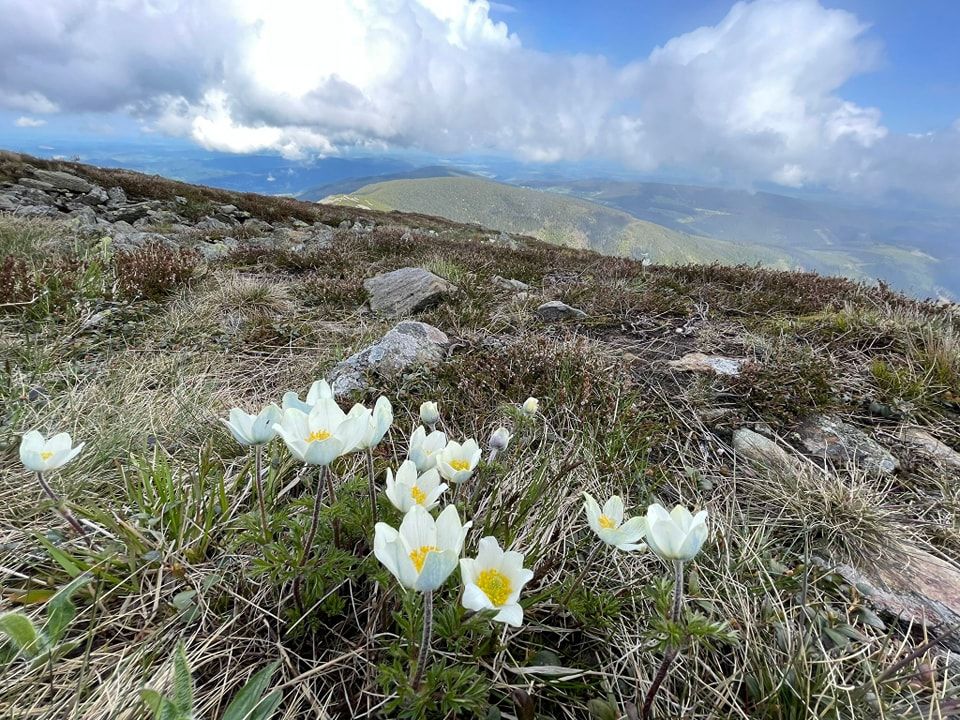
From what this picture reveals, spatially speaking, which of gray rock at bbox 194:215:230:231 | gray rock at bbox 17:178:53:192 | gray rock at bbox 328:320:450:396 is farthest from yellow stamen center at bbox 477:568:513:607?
gray rock at bbox 17:178:53:192

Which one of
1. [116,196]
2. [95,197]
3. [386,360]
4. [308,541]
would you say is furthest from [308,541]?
[116,196]

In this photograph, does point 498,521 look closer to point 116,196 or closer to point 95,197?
point 95,197

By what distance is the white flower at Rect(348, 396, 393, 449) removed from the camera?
1354 millimetres

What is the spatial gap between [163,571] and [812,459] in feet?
10.6

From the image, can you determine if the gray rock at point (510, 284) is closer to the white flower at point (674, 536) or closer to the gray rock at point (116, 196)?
the white flower at point (674, 536)

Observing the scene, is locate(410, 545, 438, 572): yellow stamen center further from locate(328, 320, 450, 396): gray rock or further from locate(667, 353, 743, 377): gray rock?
locate(667, 353, 743, 377): gray rock

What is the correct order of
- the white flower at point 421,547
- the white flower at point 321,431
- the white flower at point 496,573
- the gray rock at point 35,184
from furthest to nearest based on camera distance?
the gray rock at point 35,184 < the white flower at point 321,431 < the white flower at point 496,573 < the white flower at point 421,547

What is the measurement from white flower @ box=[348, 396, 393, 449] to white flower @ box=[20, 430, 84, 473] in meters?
0.98

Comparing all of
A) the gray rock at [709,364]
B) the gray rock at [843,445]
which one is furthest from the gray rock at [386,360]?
the gray rock at [843,445]

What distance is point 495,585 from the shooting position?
117 cm

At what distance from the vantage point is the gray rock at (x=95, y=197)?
13.1 m

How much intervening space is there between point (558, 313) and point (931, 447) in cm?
296

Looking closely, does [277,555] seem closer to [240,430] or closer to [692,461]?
[240,430]

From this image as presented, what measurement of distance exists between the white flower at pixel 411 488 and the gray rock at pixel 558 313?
3599 mm
